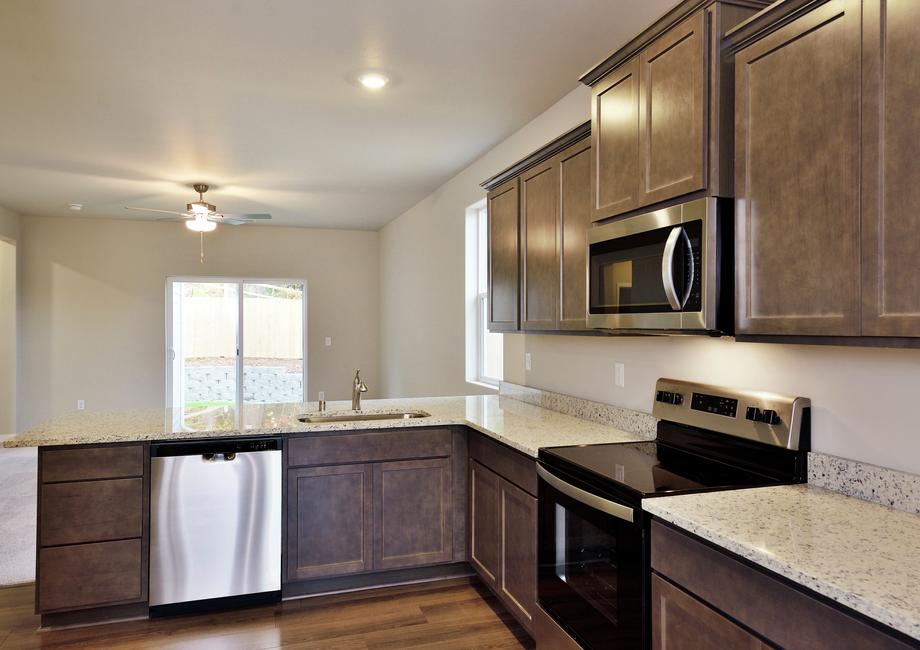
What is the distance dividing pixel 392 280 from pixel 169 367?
9.50 feet

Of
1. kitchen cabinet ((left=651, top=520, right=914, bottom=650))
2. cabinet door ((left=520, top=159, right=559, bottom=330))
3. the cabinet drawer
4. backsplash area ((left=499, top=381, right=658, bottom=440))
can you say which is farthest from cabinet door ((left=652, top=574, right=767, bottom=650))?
the cabinet drawer

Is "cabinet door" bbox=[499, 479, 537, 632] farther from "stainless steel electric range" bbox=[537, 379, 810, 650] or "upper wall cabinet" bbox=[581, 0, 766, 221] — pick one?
"upper wall cabinet" bbox=[581, 0, 766, 221]

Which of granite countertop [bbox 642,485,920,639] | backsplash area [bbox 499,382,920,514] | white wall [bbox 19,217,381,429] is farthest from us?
white wall [bbox 19,217,381,429]

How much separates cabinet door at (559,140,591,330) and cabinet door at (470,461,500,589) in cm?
82

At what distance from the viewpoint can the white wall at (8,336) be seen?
23.0ft

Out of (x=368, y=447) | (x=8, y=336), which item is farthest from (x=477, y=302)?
(x=8, y=336)

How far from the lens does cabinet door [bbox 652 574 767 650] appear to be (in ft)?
4.54

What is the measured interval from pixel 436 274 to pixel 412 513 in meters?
3.04

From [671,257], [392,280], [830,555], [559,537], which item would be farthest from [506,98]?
[392,280]

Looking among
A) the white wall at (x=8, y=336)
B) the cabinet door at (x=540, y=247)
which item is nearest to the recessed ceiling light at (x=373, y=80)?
the cabinet door at (x=540, y=247)

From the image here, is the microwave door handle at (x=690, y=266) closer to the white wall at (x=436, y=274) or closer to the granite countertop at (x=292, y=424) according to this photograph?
the granite countertop at (x=292, y=424)

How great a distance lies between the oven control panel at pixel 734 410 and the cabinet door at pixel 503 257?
3.43 feet

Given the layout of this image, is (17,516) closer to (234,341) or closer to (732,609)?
(234,341)

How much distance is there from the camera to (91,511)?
2777mm
